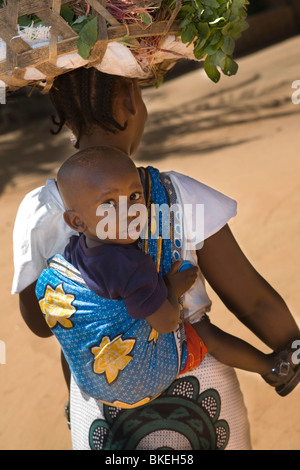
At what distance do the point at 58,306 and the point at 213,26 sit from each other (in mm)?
914

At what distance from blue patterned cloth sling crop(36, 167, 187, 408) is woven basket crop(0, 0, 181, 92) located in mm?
554

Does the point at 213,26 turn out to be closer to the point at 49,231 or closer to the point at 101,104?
the point at 101,104

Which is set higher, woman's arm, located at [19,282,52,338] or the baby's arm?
the baby's arm

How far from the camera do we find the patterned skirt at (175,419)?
1953mm

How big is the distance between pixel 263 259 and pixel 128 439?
3642 mm

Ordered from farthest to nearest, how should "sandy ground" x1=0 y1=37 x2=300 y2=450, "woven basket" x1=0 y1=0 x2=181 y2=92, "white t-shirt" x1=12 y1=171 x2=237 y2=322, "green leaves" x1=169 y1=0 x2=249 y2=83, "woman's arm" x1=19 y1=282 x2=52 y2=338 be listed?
"sandy ground" x1=0 y1=37 x2=300 y2=450 → "woman's arm" x1=19 y1=282 x2=52 y2=338 → "white t-shirt" x1=12 y1=171 x2=237 y2=322 → "green leaves" x1=169 y1=0 x2=249 y2=83 → "woven basket" x1=0 y1=0 x2=181 y2=92

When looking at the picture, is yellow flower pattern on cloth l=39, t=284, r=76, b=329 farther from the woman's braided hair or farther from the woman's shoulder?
the woman's braided hair

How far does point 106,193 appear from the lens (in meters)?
1.80

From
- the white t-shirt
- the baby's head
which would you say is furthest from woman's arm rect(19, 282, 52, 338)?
the baby's head

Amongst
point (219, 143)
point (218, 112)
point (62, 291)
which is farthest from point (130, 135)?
point (218, 112)

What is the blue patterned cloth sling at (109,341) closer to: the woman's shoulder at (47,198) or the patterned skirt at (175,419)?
the patterned skirt at (175,419)

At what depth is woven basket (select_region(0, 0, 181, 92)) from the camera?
176 cm

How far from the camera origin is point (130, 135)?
2.13 meters

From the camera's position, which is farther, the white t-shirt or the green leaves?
the white t-shirt
